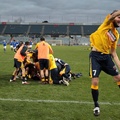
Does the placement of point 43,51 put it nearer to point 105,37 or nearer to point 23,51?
point 23,51

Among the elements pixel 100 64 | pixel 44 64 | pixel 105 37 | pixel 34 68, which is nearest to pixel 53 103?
pixel 100 64

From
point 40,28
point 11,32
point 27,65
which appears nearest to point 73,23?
point 40,28

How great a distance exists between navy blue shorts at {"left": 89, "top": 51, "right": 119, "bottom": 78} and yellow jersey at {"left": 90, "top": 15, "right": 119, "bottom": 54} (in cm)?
11

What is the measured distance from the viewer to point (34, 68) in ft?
39.5

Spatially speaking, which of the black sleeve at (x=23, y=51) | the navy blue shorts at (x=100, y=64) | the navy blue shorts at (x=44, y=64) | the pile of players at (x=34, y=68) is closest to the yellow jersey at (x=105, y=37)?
the navy blue shorts at (x=100, y=64)

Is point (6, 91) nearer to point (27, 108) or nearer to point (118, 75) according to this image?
point (27, 108)

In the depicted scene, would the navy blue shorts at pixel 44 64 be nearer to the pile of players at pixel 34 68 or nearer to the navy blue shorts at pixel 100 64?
the pile of players at pixel 34 68

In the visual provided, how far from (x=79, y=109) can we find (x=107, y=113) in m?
0.69

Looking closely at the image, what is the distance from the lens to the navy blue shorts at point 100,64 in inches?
240

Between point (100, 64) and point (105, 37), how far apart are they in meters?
0.61

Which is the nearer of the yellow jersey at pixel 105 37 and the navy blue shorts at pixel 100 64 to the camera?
the yellow jersey at pixel 105 37

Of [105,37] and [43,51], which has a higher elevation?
[105,37]

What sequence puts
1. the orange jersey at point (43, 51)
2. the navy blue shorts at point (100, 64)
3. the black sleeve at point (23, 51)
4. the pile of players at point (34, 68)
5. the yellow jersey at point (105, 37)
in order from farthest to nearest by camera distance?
the orange jersey at point (43, 51) → the black sleeve at point (23, 51) → the pile of players at point (34, 68) → the navy blue shorts at point (100, 64) → the yellow jersey at point (105, 37)

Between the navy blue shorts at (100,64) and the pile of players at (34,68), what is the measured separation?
425 cm
